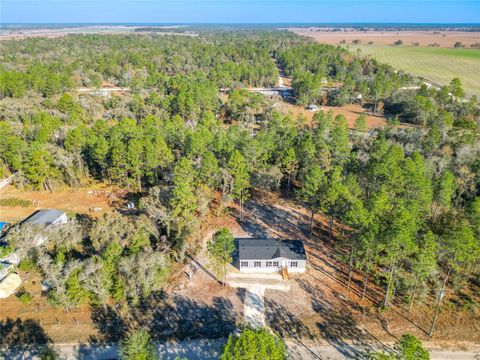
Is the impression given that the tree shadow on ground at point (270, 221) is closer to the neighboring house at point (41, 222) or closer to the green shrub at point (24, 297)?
the neighboring house at point (41, 222)

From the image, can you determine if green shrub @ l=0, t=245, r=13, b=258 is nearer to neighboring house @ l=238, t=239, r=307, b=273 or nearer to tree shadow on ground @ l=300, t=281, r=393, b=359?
neighboring house @ l=238, t=239, r=307, b=273

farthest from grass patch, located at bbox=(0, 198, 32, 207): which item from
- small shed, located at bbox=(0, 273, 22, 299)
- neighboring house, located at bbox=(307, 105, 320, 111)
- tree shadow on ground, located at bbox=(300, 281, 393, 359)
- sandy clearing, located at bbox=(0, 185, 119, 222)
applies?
neighboring house, located at bbox=(307, 105, 320, 111)

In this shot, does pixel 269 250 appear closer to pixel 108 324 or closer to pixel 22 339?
pixel 108 324

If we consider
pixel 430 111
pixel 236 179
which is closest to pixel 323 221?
pixel 236 179

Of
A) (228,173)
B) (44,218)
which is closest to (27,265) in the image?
(44,218)

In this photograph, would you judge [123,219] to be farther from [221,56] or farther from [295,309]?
[221,56]

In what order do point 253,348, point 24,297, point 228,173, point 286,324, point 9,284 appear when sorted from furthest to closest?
point 228,173 < point 9,284 < point 24,297 < point 286,324 < point 253,348
